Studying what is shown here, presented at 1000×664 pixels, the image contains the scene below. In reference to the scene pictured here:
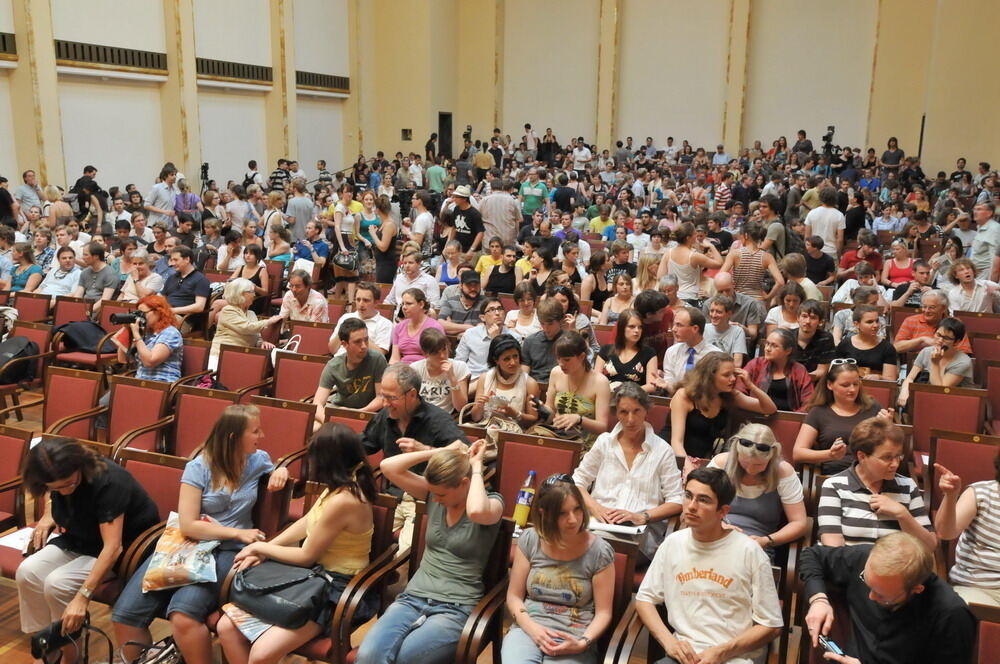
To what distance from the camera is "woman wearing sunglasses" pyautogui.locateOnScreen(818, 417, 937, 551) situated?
11.0 feet

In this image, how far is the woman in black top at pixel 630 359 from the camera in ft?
16.7

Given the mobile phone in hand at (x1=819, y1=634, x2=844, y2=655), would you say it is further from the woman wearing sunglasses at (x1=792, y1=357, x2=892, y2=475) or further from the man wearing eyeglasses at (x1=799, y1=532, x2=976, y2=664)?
the woman wearing sunglasses at (x1=792, y1=357, x2=892, y2=475)

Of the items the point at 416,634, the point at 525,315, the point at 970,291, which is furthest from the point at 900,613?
the point at 970,291

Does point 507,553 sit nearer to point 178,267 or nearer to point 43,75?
point 178,267

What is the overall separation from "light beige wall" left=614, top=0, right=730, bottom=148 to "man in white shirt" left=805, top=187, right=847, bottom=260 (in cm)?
1246

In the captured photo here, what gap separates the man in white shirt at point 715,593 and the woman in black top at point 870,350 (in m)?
2.61

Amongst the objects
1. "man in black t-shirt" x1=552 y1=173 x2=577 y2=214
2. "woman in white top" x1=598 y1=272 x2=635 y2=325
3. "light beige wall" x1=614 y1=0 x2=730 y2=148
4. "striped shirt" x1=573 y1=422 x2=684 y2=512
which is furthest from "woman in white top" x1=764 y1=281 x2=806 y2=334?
"light beige wall" x1=614 y1=0 x2=730 y2=148

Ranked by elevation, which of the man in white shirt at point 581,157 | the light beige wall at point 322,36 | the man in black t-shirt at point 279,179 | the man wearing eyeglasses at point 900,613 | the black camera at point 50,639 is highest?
the light beige wall at point 322,36

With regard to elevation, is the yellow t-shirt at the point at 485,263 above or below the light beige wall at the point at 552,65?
below

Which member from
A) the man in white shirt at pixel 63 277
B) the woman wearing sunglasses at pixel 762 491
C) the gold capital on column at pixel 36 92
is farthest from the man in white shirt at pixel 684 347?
the gold capital on column at pixel 36 92

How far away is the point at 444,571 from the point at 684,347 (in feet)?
7.52

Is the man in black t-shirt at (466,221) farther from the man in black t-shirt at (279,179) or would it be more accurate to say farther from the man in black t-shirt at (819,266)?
the man in black t-shirt at (279,179)

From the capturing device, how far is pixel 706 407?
14.2 feet

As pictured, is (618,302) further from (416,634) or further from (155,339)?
(416,634)
